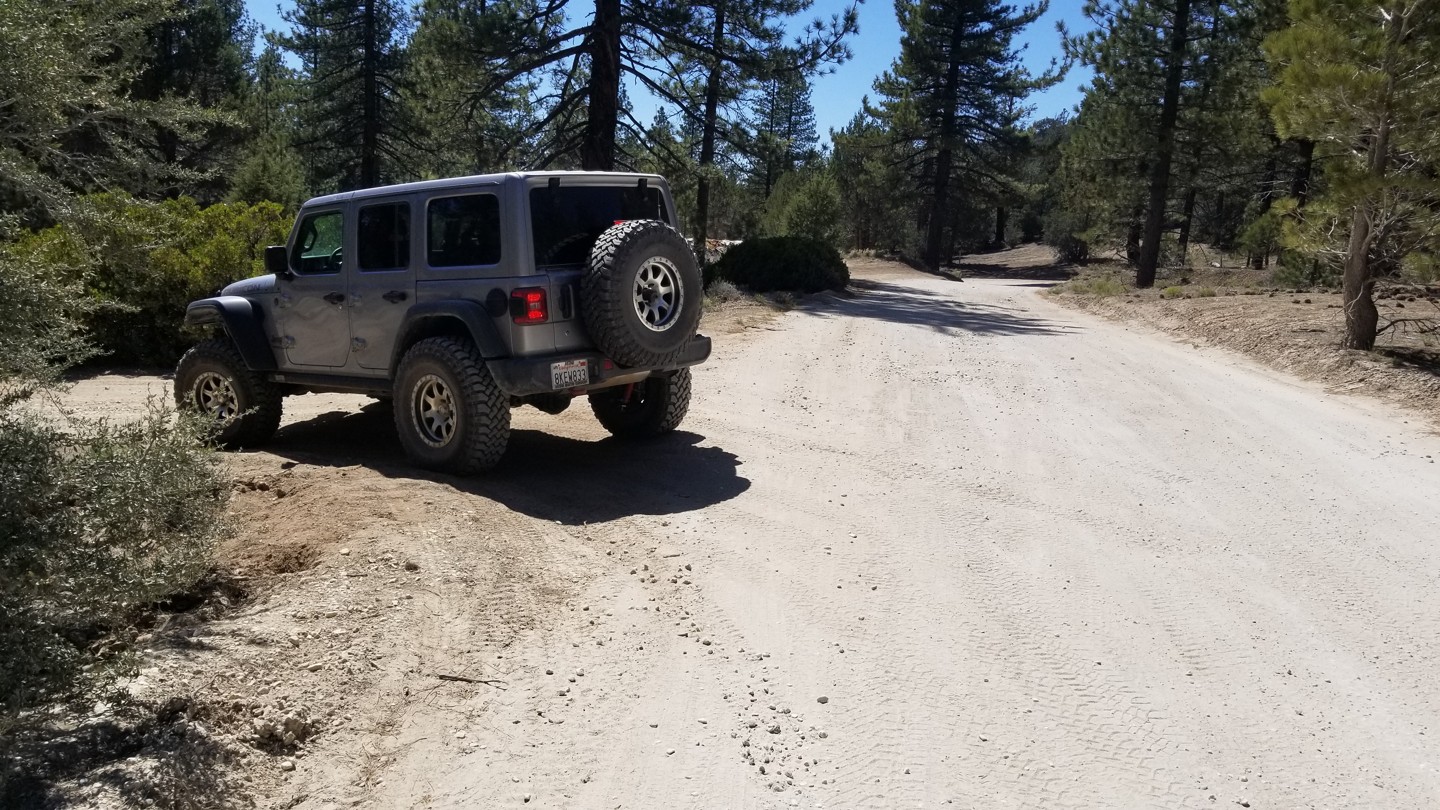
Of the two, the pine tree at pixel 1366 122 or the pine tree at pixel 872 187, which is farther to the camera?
the pine tree at pixel 872 187

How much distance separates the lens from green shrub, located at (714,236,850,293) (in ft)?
79.9

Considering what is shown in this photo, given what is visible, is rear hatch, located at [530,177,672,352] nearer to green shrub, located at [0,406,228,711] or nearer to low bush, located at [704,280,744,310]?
green shrub, located at [0,406,228,711]

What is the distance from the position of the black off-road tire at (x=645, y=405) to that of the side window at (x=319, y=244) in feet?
7.50

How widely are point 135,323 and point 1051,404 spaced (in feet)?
36.4

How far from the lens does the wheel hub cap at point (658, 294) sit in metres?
6.85

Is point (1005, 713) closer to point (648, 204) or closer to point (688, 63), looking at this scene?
point (648, 204)

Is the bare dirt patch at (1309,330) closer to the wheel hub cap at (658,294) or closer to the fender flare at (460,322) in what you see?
the wheel hub cap at (658,294)

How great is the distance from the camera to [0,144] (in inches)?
197

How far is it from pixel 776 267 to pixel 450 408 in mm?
18170

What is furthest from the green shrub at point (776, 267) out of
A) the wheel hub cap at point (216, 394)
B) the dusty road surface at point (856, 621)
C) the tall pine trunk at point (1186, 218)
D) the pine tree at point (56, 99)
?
the pine tree at point (56, 99)

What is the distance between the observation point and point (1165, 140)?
1062 inches

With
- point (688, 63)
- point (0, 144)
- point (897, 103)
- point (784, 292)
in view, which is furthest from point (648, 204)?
point (897, 103)

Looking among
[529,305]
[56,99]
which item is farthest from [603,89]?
[56,99]

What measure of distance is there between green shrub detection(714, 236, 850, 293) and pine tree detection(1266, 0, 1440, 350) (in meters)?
12.3
